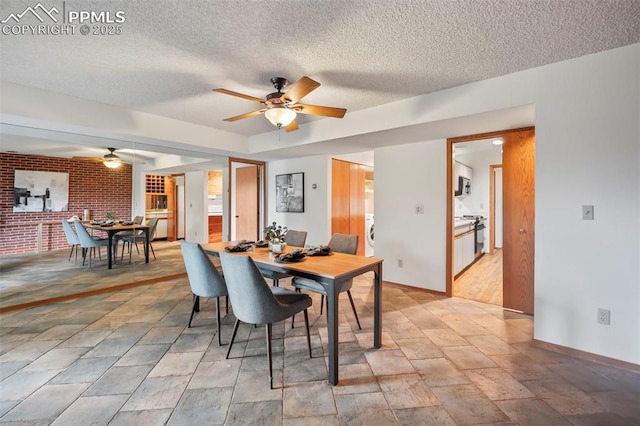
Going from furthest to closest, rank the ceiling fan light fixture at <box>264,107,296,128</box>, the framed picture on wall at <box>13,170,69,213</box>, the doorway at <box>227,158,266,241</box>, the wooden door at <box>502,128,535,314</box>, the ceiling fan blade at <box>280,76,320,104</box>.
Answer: the doorway at <box>227,158,266,241</box> → the framed picture on wall at <box>13,170,69,213</box> → the wooden door at <box>502,128,535,314</box> → the ceiling fan light fixture at <box>264,107,296,128</box> → the ceiling fan blade at <box>280,76,320,104</box>

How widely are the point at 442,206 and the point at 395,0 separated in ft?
8.63

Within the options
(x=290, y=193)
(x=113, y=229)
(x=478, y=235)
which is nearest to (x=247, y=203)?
(x=290, y=193)

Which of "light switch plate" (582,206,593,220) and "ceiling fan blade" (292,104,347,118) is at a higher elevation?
"ceiling fan blade" (292,104,347,118)

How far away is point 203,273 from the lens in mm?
2404

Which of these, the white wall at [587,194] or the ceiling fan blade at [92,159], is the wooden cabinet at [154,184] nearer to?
the ceiling fan blade at [92,159]

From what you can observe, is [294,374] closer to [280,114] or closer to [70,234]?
[280,114]

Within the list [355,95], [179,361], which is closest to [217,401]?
[179,361]

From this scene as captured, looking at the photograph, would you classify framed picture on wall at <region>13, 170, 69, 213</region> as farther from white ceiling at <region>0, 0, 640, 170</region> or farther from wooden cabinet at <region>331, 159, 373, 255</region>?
wooden cabinet at <region>331, 159, 373, 255</region>

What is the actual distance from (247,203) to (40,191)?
306 cm

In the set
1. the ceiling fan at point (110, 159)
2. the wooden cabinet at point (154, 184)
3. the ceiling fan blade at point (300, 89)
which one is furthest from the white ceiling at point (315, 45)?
the wooden cabinet at point (154, 184)

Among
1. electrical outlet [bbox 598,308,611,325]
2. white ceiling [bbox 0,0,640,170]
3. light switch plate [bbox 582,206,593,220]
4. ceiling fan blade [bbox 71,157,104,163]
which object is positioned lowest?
electrical outlet [bbox 598,308,611,325]

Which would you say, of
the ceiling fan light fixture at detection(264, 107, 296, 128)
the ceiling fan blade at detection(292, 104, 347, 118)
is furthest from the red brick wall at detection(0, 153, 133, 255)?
the ceiling fan blade at detection(292, 104, 347, 118)

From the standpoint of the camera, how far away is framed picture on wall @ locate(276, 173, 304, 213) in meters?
5.35

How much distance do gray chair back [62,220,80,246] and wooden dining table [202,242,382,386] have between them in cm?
300
